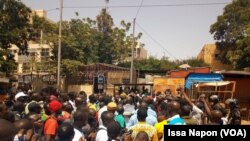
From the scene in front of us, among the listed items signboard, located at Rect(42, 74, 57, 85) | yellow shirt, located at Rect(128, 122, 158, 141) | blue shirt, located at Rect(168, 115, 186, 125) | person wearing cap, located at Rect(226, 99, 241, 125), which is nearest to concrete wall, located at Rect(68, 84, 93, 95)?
signboard, located at Rect(42, 74, 57, 85)

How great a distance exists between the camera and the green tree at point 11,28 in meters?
25.4

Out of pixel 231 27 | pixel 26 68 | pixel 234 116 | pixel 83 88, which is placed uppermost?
pixel 231 27

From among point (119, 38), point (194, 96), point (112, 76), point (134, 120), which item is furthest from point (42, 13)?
point (134, 120)

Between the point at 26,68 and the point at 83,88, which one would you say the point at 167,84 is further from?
the point at 26,68

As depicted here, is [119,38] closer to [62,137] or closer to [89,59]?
[89,59]

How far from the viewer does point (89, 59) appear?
39.2m

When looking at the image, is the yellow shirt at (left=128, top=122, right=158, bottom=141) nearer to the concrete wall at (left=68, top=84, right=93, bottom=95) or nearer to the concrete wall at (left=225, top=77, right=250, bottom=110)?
the concrete wall at (left=225, top=77, right=250, bottom=110)

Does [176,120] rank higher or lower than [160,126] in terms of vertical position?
higher

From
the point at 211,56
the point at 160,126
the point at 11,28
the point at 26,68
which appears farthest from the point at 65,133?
the point at 211,56

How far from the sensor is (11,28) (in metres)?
26.5

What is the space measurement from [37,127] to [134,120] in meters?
1.86

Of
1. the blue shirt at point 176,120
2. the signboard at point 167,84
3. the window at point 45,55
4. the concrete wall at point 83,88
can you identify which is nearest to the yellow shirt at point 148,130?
the blue shirt at point 176,120

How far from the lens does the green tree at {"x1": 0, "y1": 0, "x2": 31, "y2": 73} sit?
83.2 feet

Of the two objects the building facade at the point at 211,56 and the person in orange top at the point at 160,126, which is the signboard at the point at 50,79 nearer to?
the building facade at the point at 211,56
